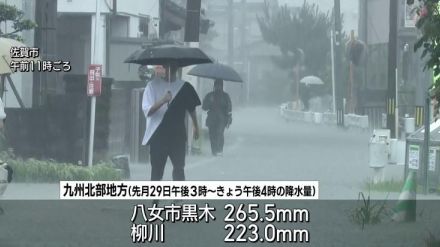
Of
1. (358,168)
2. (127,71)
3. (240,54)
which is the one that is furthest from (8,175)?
(240,54)

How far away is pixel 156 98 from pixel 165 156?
0.65 metres

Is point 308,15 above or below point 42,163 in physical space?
above

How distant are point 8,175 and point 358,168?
11.5 metres

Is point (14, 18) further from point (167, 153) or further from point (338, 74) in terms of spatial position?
point (338, 74)

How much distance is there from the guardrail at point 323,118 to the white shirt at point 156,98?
95.5 feet

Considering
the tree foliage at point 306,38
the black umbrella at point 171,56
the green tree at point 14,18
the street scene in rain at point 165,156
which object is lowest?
the street scene in rain at point 165,156

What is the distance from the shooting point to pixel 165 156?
41.0ft

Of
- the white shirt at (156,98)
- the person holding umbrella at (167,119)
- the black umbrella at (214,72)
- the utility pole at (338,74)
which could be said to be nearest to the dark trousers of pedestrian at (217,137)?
the black umbrella at (214,72)

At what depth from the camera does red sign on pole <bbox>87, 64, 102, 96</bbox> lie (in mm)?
17906

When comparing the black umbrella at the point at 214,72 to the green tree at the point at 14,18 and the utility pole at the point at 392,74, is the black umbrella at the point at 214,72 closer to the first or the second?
the utility pole at the point at 392,74

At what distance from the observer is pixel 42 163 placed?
17297 millimetres

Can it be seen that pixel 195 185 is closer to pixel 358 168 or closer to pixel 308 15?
pixel 358 168

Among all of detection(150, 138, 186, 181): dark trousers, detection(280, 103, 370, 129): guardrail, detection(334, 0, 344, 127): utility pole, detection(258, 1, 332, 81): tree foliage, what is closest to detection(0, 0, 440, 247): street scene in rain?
detection(150, 138, 186, 181): dark trousers

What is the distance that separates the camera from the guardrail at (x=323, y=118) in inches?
→ 1644
